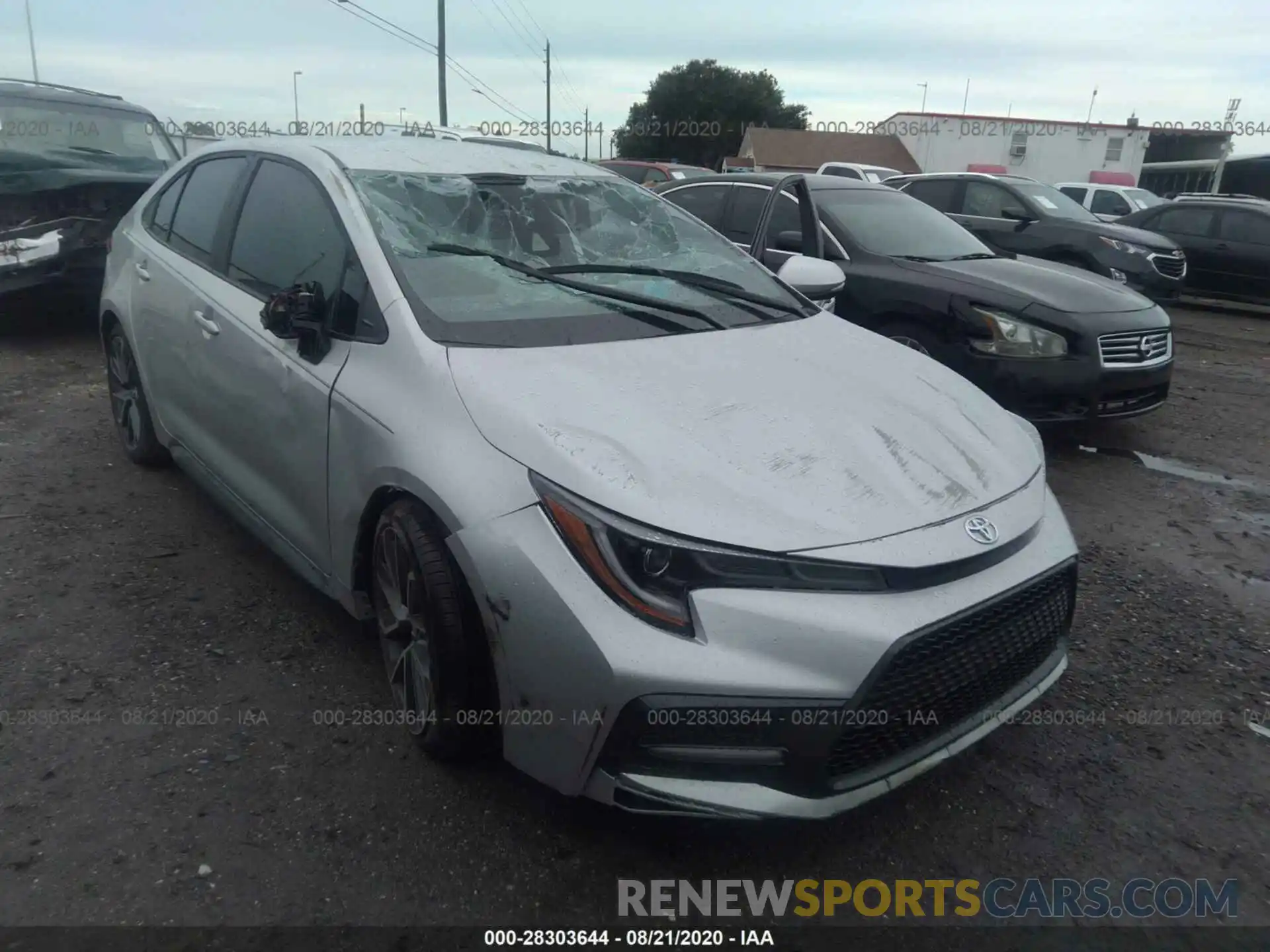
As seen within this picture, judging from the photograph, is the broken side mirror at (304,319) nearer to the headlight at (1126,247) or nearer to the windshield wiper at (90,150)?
the windshield wiper at (90,150)

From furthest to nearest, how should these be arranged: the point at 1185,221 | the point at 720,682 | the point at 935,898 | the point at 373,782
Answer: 1. the point at 1185,221
2. the point at 373,782
3. the point at 935,898
4. the point at 720,682

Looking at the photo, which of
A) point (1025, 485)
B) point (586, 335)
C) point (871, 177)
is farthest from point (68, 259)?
point (871, 177)

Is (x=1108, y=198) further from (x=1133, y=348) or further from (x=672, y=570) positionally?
(x=672, y=570)

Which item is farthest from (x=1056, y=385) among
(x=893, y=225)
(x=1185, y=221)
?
(x=1185, y=221)

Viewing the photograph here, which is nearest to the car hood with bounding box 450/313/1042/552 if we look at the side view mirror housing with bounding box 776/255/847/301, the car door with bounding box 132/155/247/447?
the side view mirror housing with bounding box 776/255/847/301

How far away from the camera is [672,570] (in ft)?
6.79

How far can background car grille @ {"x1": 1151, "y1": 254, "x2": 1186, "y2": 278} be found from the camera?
10.8m

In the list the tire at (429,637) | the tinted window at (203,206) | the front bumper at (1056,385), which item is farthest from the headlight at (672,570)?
the front bumper at (1056,385)

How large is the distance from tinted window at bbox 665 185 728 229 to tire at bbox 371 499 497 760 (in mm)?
4801

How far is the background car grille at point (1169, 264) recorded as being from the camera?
10.8m

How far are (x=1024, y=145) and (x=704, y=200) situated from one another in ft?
147

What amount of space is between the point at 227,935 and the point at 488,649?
83cm

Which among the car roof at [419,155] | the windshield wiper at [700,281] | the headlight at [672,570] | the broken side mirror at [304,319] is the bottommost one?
the headlight at [672,570]

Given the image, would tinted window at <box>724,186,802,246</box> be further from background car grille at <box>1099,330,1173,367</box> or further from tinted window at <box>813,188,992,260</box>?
background car grille at <box>1099,330,1173,367</box>
